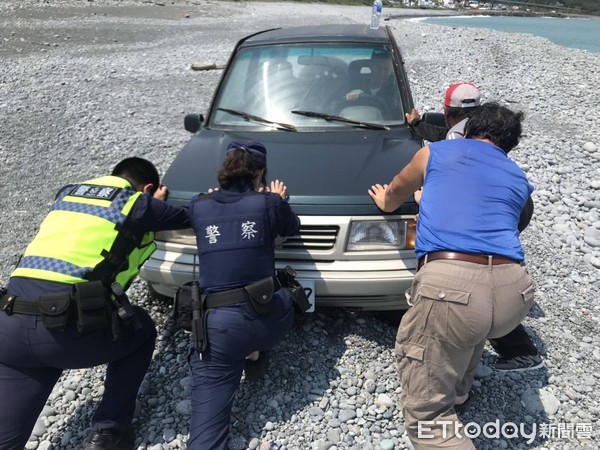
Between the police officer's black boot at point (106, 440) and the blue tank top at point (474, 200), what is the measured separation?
1.93 metres

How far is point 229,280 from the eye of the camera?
2.68 meters

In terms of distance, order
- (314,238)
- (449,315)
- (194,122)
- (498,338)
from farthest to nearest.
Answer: (194,122), (498,338), (314,238), (449,315)

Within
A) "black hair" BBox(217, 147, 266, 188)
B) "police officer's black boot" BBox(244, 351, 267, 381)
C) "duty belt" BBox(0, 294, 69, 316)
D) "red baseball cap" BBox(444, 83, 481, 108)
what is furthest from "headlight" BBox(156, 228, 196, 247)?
"red baseball cap" BBox(444, 83, 481, 108)

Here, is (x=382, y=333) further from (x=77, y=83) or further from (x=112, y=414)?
(x=77, y=83)

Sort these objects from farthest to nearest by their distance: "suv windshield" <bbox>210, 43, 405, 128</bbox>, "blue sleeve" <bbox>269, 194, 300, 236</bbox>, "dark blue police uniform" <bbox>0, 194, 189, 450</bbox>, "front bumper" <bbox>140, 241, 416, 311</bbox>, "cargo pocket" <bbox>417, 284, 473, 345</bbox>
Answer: "suv windshield" <bbox>210, 43, 405, 128</bbox>
"front bumper" <bbox>140, 241, 416, 311</bbox>
"blue sleeve" <bbox>269, 194, 300, 236</bbox>
"dark blue police uniform" <bbox>0, 194, 189, 450</bbox>
"cargo pocket" <bbox>417, 284, 473, 345</bbox>

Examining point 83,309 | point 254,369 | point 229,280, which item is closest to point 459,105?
point 229,280

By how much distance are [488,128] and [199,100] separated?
8546 millimetres

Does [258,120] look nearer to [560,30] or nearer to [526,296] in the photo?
[526,296]

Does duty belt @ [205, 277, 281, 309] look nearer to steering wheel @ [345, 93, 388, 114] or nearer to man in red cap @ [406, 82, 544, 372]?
man in red cap @ [406, 82, 544, 372]

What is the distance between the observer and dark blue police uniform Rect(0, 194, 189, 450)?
7.89 feet

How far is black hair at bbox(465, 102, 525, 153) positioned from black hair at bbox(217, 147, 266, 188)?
1.18 metres

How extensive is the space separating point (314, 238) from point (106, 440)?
1.61 metres

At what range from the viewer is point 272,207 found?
2711mm

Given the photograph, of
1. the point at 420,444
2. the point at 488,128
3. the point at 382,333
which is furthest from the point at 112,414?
the point at 488,128
